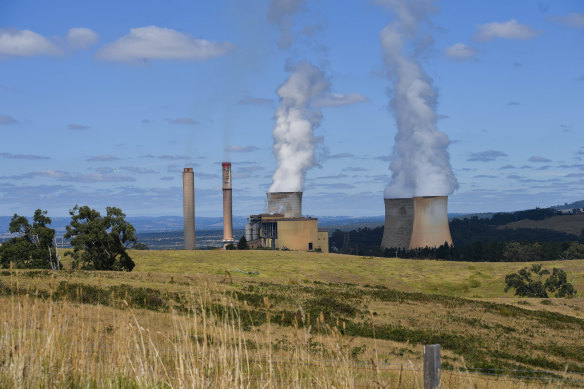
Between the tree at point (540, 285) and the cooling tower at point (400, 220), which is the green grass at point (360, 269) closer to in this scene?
the tree at point (540, 285)

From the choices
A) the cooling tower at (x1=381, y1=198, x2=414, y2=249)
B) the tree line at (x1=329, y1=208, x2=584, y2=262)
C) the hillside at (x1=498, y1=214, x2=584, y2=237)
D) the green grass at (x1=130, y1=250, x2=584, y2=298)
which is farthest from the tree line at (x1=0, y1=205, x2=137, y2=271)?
the hillside at (x1=498, y1=214, x2=584, y2=237)

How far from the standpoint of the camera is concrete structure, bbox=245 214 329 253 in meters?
94.1

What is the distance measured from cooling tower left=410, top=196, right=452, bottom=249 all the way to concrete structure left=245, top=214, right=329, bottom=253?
2191 centimetres

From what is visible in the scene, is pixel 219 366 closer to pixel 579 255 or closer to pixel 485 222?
pixel 579 255

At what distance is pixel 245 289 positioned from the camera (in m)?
31.7

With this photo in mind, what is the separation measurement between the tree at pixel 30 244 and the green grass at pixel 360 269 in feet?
40.9

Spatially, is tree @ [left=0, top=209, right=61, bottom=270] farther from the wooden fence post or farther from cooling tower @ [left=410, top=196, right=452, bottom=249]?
cooling tower @ [left=410, top=196, right=452, bottom=249]

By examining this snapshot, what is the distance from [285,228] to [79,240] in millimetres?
54817

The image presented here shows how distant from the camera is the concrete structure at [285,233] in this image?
309 feet

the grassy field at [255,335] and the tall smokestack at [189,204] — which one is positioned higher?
the tall smokestack at [189,204]

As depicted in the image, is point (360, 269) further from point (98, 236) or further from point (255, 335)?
point (255, 335)

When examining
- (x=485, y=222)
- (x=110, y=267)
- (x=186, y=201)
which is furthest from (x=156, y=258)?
(x=485, y=222)

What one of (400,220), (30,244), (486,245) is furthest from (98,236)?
(486,245)

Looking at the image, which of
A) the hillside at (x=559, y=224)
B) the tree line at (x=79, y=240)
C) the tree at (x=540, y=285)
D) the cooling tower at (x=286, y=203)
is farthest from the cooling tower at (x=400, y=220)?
the hillside at (x=559, y=224)
